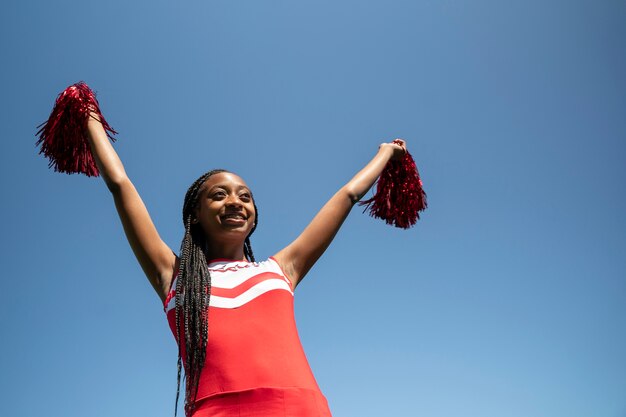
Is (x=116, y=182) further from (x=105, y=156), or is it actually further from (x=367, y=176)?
(x=367, y=176)

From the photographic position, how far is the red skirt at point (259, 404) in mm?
2104

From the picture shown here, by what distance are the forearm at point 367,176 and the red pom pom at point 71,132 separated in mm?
1244

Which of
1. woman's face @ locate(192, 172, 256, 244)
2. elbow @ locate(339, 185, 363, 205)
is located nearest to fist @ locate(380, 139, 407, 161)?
elbow @ locate(339, 185, 363, 205)

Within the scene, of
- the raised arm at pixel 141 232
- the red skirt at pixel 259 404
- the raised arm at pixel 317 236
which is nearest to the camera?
the red skirt at pixel 259 404

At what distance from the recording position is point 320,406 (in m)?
2.23

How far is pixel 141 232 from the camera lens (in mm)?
2578

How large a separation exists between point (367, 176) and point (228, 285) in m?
1.01

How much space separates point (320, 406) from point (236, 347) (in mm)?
394

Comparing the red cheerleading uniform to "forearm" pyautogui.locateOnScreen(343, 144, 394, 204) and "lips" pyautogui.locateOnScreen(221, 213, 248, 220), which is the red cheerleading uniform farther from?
"forearm" pyautogui.locateOnScreen(343, 144, 394, 204)

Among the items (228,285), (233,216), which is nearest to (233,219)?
(233,216)

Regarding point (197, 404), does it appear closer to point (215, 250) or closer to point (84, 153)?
point (215, 250)

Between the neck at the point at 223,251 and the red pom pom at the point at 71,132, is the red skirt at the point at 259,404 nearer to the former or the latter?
the neck at the point at 223,251

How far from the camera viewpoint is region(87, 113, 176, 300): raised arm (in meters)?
2.58

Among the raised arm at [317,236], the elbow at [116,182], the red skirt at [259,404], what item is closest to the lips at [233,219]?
the raised arm at [317,236]
